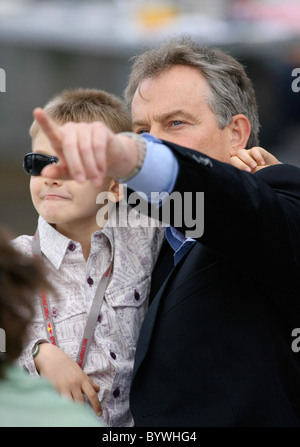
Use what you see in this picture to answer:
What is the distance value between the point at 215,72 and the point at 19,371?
1411mm

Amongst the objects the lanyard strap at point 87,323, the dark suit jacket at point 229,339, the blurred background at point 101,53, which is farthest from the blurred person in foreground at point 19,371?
the blurred background at point 101,53

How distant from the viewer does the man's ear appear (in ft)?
8.00

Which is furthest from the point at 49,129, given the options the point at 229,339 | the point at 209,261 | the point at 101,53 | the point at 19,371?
the point at 101,53

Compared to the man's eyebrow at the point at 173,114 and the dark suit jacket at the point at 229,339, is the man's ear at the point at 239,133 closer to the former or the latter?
the man's eyebrow at the point at 173,114

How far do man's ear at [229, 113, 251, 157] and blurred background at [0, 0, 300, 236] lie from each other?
609cm

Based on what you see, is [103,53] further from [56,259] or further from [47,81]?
[56,259]

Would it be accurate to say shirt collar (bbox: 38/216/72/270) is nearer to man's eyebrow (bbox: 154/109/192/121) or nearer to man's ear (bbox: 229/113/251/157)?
man's eyebrow (bbox: 154/109/192/121)

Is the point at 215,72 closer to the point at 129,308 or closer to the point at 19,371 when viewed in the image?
the point at 129,308

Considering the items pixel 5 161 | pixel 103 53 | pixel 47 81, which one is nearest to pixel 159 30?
pixel 103 53

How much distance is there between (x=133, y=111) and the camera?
2.45m

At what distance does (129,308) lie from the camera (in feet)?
7.64

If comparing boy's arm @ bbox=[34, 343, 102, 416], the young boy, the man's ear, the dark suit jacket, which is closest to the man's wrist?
the dark suit jacket

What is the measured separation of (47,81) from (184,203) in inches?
328
